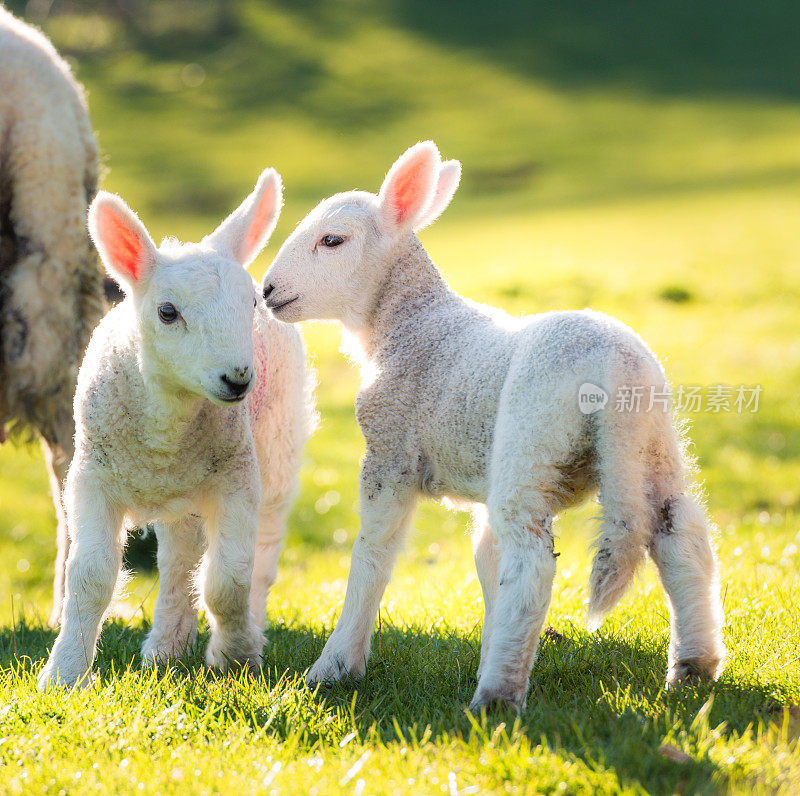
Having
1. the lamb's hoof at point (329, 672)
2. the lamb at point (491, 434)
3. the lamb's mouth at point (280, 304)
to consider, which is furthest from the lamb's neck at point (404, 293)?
the lamb's hoof at point (329, 672)

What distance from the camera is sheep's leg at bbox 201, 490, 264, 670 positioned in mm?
3926

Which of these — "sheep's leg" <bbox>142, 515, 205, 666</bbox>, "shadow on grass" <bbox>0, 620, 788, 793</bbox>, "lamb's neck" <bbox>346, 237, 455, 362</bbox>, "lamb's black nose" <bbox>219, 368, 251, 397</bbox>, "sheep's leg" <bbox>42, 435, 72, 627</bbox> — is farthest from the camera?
"sheep's leg" <bbox>42, 435, 72, 627</bbox>

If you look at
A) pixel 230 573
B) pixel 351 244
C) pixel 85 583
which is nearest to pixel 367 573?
pixel 230 573

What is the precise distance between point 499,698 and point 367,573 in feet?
2.56

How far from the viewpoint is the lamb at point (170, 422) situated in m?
3.55

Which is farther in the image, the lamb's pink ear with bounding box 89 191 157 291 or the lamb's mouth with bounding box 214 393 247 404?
the lamb's pink ear with bounding box 89 191 157 291

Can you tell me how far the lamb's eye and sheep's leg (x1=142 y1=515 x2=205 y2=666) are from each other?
1.19 meters

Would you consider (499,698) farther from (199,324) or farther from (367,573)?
(199,324)

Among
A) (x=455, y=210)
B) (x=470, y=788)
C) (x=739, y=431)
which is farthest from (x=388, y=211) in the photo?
(x=455, y=210)

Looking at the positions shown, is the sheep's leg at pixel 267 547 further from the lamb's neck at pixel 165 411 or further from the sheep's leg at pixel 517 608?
the sheep's leg at pixel 517 608

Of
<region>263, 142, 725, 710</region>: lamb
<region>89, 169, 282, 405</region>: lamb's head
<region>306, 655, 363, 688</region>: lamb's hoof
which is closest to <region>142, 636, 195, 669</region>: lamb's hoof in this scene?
<region>306, 655, 363, 688</region>: lamb's hoof

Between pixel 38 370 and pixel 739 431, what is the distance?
274 inches

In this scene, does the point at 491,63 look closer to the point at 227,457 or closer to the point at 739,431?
the point at 739,431

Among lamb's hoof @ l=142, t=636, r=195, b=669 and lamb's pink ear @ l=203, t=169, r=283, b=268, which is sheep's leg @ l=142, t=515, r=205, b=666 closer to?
lamb's hoof @ l=142, t=636, r=195, b=669
